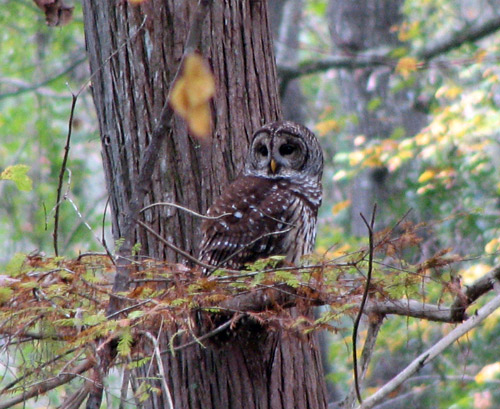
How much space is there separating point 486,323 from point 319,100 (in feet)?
40.6

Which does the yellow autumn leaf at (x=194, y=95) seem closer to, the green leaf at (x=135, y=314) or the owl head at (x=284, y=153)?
the green leaf at (x=135, y=314)

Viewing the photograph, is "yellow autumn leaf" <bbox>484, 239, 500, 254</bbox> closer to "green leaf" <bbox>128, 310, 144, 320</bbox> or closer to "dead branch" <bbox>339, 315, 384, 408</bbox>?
"dead branch" <bbox>339, 315, 384, 408</bbox>

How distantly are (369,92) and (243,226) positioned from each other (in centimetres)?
687

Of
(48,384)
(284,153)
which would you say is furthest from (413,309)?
(284,153)

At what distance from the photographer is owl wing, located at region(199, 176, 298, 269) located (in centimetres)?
379

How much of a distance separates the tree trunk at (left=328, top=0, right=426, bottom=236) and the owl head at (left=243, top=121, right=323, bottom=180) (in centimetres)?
510

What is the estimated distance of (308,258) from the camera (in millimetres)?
3053

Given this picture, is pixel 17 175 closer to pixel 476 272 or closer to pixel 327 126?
pixel 476 272

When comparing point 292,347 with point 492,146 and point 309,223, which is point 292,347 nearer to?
point 309,223

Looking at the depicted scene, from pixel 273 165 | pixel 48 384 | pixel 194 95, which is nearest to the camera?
pixel 194 95

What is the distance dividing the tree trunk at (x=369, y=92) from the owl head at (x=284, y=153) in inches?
201

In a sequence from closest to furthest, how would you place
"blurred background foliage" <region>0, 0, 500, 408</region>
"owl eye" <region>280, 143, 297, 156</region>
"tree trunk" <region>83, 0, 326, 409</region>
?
"tree trunk" <region>83, 0, 326, 409</region> → "owl eye" <region>280, 143, 297, 156</region> → "blurred background foliage" <region>0, 0, 500, 408</region>

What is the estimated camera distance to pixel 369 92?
33.9 feet

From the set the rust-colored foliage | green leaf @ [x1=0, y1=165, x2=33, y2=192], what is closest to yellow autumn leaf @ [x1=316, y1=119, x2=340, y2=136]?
the rust-colored foliage
